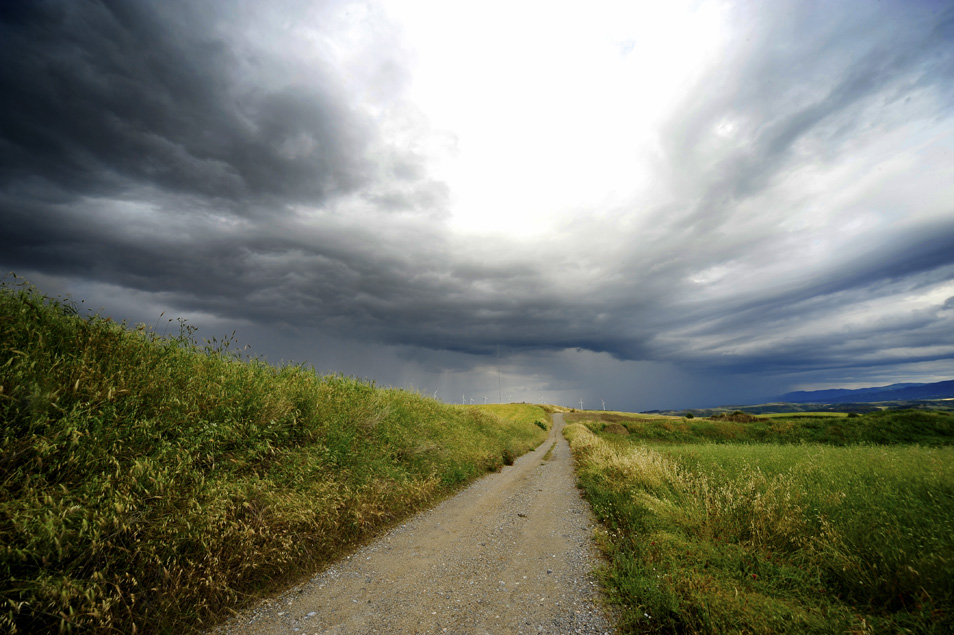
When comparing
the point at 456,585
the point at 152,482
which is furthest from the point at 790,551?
the point at 152,482

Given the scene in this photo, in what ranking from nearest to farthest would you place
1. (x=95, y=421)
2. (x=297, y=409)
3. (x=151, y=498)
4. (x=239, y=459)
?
(x=151, y=498) < (x=95, y=421) < (x=239, y=459) < (x=297, y=409)

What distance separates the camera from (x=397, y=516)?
31.6 ft

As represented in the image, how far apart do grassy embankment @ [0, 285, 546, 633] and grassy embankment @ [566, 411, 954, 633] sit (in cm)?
596

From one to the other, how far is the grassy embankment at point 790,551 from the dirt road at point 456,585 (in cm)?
80

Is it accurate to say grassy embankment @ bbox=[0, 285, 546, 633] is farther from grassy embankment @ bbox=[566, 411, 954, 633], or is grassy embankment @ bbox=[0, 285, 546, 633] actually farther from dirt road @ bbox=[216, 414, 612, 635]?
grassy embankment @ bbox=[566, 411, 954, 633]

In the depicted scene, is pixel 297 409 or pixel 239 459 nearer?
pixel 239 459

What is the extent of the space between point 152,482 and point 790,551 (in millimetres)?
11871

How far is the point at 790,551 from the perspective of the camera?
273 inches

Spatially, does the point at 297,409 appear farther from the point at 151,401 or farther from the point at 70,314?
the point at 70,314

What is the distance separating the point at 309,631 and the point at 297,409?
255 inches

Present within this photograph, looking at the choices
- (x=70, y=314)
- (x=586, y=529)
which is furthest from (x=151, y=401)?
(x=586, y=529)

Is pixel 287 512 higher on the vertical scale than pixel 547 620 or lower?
higher

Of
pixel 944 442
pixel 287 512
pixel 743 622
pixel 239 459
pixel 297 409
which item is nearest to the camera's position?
pixel 743 622

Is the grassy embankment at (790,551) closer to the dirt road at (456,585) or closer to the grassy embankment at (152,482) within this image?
the dirt road at (456,585)
